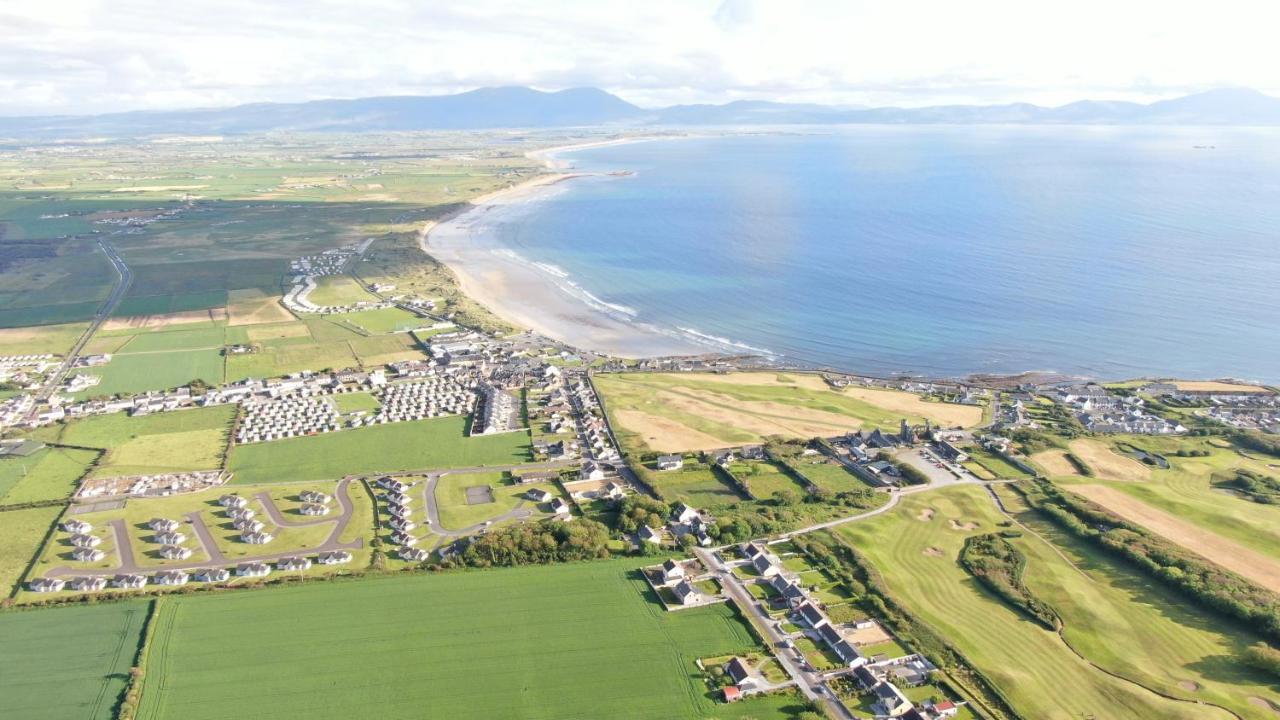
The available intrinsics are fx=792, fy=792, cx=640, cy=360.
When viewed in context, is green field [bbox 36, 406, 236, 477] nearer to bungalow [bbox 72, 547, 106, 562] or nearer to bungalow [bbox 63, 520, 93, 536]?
bungalow [bbox 63, 520, 93, 536]

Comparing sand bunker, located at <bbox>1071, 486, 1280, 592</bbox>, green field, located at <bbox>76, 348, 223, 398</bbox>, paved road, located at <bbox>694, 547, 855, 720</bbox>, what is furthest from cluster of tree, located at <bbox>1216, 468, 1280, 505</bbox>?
green field, located at <bbox>76, 348, 223, 398</bbox>

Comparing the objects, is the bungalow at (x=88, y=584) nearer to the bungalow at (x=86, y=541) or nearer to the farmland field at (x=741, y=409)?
the bungalow at (x=86, y=541)

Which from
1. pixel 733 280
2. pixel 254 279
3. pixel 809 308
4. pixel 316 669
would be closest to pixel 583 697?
pixel 316 669

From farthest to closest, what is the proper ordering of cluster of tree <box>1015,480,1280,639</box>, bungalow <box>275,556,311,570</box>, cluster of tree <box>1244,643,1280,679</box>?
bungalow <box>275,556,311,570</box> < cluster of tree <box>1015,480,1280,639</box> < cluster of tree <box>1244,643,1280,679</box>

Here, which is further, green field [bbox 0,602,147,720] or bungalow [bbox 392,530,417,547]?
bungalow [bbox 392,530,417,547]

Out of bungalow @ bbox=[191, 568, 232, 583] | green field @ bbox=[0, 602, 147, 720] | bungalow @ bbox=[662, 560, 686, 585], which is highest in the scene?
bungalow @ bbox=[662, 560, 686, 585]

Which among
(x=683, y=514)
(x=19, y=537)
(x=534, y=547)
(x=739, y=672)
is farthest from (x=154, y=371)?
(x=739, y=672)

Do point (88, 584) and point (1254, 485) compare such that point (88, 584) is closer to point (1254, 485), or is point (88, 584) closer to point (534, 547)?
point (534, 547)
